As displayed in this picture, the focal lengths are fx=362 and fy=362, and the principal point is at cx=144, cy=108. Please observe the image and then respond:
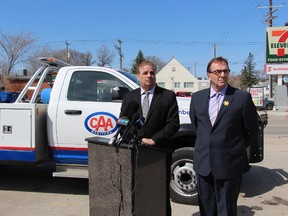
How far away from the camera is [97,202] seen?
3559 millimetres

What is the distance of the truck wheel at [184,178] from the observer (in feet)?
17.5

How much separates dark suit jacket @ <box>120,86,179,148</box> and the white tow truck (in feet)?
5.61

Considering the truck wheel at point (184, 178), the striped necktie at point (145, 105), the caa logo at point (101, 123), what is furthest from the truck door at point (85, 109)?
the striped necktie at point (145, 105)

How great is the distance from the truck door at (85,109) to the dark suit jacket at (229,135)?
2.30 metres

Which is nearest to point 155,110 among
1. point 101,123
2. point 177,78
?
point 101,123

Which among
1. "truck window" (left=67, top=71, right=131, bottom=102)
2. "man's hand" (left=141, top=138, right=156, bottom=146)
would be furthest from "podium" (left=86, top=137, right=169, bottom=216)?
"truck window" (left=67, top=71, right=131, bottom=102)

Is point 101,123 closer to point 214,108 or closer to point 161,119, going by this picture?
point 161,119

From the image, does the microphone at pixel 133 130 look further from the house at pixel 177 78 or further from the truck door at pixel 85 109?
the house at pixel 177 78

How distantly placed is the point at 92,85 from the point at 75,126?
0.70 m

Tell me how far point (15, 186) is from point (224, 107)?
4.63 m

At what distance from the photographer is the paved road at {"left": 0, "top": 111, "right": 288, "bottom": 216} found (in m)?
5.16

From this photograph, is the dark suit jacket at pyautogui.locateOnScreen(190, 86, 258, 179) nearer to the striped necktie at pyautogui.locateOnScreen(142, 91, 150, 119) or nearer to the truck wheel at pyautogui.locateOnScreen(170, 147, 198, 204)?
the striped necktie at pyautogui.locateOnScreen(142, 91, 150, 119)

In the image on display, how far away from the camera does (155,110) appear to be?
3662mm

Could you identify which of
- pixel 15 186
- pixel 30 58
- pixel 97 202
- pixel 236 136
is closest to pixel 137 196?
pixel 97 202
